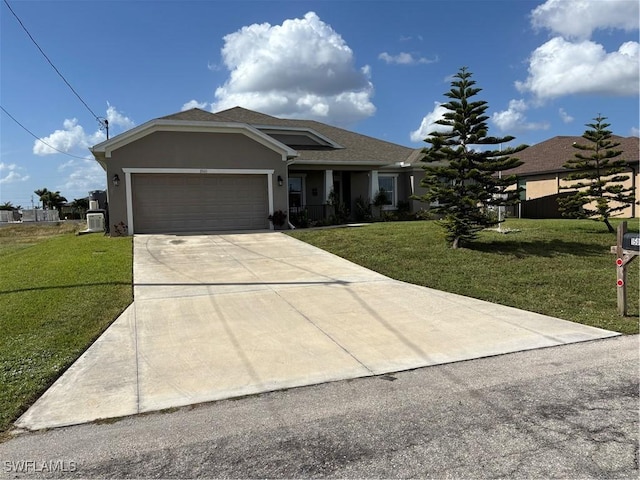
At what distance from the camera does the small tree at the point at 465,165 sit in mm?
11305

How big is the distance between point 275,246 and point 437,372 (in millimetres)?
9300

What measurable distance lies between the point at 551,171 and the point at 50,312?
26.5 meters

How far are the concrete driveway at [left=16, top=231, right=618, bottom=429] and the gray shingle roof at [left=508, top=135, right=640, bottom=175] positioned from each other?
20.0 m

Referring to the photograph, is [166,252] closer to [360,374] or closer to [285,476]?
[360,374]

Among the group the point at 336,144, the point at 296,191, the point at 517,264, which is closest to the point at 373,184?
the point at 336,144

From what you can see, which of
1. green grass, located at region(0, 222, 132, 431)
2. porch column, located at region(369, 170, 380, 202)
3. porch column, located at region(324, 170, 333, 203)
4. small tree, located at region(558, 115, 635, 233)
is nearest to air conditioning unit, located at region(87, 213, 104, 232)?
green grass, located at region(0, 222, 132, 431)

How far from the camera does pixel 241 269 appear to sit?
1016 cm

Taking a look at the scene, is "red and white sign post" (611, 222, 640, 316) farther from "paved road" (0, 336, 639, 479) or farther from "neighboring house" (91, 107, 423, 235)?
"neighboring house" (91, 107, 423, 235)

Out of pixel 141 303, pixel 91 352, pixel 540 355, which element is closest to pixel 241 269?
pixel 141 303

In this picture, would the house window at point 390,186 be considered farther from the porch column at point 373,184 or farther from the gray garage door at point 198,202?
the gray garage door at point 198,202

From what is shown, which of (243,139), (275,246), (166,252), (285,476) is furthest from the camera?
(243,139)

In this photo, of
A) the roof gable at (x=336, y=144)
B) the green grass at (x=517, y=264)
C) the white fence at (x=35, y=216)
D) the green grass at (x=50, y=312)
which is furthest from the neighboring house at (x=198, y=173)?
the white fence at (x=35, y=216)

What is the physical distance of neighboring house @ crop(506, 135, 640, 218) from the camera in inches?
878

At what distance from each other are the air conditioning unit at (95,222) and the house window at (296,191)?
8366 mm
